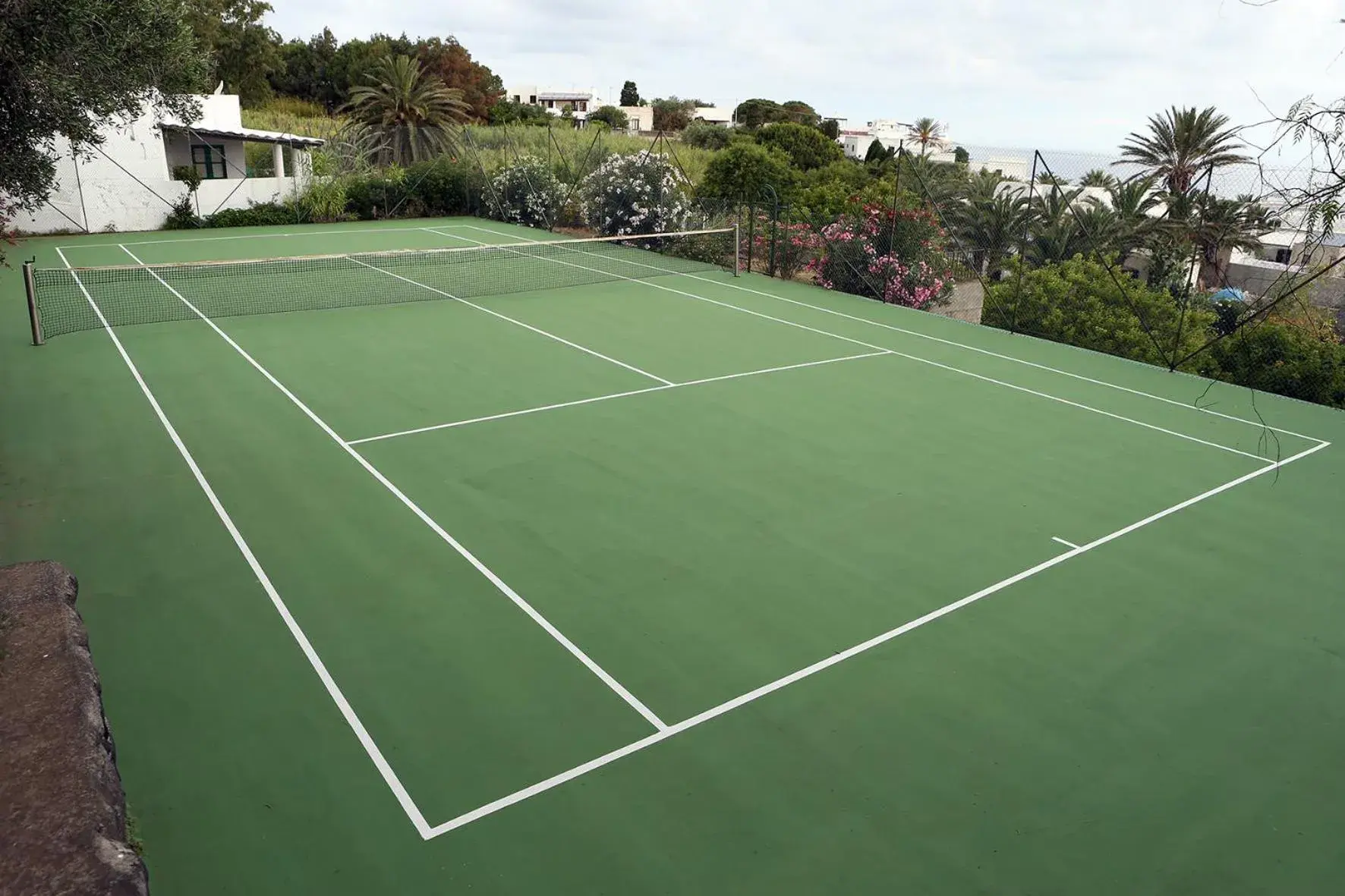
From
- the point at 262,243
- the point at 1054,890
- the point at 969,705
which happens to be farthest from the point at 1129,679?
the point at 262,243

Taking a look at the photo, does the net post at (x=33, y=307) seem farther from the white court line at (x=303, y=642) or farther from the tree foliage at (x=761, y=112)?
the tree foliage at (x=761, y=112)

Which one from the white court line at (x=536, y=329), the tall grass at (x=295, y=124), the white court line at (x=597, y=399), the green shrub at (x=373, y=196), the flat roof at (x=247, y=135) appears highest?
the tall grass at (x=295, y=124)

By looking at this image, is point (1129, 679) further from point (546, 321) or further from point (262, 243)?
point (262, 243)

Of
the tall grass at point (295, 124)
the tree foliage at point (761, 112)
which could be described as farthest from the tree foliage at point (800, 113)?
the tall grass at point (295, 124)

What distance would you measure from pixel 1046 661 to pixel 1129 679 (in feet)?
1.76

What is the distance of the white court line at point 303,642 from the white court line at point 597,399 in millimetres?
1735

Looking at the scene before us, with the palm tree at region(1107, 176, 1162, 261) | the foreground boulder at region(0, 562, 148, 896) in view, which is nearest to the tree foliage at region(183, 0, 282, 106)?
the palm tree at region(1107, 176, 1162, 261)

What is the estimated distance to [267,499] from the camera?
9.18m

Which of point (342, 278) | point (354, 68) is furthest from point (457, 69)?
point (342, 278)

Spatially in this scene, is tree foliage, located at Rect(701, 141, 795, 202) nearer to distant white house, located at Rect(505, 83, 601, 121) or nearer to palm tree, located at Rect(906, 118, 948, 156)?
palm tree, located at Rect(906, 118, 948, 156)

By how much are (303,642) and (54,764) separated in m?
2.38

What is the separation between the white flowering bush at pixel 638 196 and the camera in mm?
25453

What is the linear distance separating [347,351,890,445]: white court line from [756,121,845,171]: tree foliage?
44039 millimetres

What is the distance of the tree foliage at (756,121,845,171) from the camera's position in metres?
56.9
